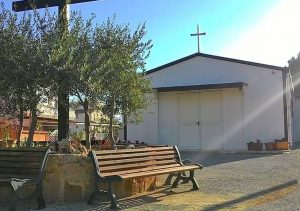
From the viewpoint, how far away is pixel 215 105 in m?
21.6

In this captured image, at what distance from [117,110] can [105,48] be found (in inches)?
77.2

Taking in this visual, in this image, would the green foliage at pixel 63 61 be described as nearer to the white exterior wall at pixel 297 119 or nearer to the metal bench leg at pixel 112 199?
the metal bench leg at pixel 112 199

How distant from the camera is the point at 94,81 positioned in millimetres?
10047

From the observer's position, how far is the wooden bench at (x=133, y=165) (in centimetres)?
841

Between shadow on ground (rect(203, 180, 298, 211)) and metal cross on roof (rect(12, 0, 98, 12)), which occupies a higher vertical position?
metal cross on roof (rect(12, 0, 98, 12))

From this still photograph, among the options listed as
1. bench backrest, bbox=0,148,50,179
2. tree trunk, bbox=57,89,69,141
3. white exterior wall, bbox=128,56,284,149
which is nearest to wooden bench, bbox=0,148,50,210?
bench backrest, bbox=0,148,50,179

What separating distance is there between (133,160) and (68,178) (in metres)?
1.26

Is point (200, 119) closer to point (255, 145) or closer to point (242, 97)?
point (242, 97)

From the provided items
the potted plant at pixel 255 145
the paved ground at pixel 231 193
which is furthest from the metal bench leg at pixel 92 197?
the potted plant at pixel 255 145

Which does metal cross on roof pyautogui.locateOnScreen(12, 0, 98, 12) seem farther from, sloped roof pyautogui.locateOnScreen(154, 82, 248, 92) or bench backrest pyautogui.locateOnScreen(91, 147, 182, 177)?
sloped roof pyautogui.locateOnScreen(154, 82, 248, 92)

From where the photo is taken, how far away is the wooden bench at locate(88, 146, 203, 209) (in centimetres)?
841

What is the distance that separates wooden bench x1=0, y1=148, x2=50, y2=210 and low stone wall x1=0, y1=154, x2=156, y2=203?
31cm

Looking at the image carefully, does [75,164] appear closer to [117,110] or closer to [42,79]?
[42,79]

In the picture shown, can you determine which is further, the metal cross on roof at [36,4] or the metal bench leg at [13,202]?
the metal cross on roof at [36,4]
